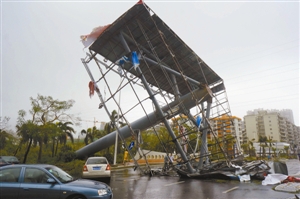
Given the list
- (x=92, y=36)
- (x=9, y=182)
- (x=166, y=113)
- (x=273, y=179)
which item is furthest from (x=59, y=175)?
(x=166, y=113)

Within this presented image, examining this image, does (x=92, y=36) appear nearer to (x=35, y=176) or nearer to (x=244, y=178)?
(x=35, y=176)

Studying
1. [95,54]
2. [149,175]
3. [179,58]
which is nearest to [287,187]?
[149,175]

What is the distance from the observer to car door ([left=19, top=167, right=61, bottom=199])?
5414 millimetres

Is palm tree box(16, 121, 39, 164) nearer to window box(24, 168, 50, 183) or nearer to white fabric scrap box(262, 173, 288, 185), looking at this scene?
window box(24, 168, 50, 183)

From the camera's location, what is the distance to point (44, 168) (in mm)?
5988

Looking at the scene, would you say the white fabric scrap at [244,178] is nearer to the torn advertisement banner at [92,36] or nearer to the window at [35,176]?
the window at [35,176]

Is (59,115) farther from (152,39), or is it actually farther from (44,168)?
(44,168)

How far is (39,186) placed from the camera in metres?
5.54

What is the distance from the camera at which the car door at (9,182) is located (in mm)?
5379

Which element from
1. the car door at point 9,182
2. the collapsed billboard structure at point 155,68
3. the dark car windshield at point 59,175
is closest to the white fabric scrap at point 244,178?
the collapsed billboard structure at point 155,68

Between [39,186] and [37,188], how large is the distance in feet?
0.22

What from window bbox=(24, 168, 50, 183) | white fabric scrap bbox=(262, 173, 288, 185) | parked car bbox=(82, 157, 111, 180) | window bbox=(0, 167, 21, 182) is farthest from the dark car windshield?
white fabric scrap bbox=(262, 173, 288, 185)

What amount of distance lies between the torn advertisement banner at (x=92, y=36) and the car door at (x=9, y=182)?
31.9 ft

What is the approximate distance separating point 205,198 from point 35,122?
23866 millimetres
